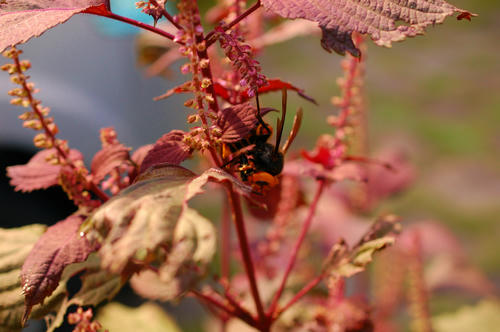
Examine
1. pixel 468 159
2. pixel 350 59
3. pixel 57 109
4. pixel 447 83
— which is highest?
pixel 350 59

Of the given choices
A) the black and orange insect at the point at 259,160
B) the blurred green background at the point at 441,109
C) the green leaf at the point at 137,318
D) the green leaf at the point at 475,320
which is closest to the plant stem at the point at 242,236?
the black and orange insect at the point at 259,160

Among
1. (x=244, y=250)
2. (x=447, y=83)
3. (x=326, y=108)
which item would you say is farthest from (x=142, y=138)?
(x=447, y=83)

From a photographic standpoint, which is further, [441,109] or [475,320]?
[441,109]

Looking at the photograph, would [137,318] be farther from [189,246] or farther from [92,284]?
[189,246]

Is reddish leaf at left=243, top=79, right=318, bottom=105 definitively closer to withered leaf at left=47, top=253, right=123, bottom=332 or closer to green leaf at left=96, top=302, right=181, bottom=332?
withered leaf at left=47, top=253, right=123, bottom=332

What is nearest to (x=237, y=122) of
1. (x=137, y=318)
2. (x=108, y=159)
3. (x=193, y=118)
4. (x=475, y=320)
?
(x=193, y=118)

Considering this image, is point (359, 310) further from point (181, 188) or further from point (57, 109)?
point (57, 109)

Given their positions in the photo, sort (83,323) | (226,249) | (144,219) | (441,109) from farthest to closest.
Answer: (441,109), (226,249), (83,323), (144,219)

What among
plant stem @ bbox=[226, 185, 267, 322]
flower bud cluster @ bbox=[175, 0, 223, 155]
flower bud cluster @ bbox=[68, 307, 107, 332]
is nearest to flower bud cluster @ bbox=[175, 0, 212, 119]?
flower bud cluster @ bbox=[175, 0, 223, 155]
